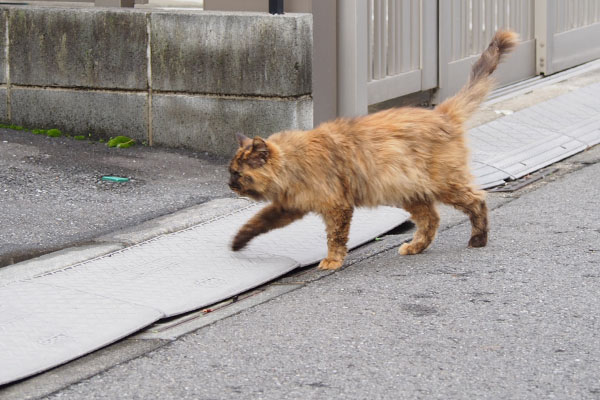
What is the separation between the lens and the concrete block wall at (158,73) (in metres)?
8.76

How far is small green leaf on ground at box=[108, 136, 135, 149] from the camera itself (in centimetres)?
934

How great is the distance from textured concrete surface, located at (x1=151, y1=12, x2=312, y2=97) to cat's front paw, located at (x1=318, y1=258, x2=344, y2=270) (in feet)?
8.57

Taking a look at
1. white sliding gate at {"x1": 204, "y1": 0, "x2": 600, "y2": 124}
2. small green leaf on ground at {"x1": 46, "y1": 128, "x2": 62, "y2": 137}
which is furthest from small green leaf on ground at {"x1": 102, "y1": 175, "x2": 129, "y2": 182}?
white sliding gate at {"x1": 204, "y1": 0, "x2": 600, "y2": 124}

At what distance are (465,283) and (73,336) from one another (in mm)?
2164

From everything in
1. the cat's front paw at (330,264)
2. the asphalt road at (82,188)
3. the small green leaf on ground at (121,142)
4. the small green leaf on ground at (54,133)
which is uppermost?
the small green leaf on ground at (54,133)

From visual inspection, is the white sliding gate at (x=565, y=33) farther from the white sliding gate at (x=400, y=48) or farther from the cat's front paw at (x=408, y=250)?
the cat's front paw at (x=408, y=250)

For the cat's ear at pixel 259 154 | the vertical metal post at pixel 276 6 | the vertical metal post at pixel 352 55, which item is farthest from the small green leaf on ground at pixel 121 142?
the cat's ear at pixel 259 154

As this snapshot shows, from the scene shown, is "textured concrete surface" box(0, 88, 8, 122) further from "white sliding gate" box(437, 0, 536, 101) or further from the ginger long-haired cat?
"white sliding gate" box(437, 0, 536, 101)

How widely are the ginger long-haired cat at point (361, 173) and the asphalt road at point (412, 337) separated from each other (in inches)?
11.2

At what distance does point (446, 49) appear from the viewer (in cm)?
1123

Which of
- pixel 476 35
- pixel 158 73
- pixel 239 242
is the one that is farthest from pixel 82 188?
pixel 476 35

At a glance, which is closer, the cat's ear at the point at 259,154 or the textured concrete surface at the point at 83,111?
the cat's ear at the point at 259,154

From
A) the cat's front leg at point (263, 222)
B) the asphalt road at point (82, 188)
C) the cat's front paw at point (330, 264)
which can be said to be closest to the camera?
the cat's front paw at point (330, 264)

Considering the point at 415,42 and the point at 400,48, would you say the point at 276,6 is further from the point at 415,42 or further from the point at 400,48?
the point at 415,42
